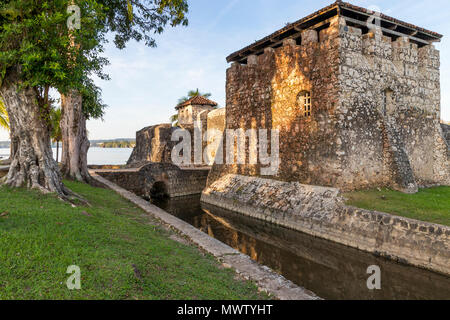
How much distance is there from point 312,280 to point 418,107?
10.0m

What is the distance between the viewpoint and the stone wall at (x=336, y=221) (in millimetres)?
6828

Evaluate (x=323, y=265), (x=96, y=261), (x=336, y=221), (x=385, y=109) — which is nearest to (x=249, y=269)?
(x=96, y=261)

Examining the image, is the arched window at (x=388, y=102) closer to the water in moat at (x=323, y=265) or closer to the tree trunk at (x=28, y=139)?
the water in moat at (x=323, y=265)

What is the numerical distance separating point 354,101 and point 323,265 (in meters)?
6.27

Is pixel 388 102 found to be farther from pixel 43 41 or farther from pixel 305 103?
pixel 43 41

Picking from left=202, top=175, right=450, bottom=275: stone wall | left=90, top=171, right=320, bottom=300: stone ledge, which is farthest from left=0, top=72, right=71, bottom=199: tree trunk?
left=202, top=175, right=450, bottom=275: stone wall

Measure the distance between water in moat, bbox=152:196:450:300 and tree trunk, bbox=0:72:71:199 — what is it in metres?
6.37

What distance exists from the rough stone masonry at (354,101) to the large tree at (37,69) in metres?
8.07

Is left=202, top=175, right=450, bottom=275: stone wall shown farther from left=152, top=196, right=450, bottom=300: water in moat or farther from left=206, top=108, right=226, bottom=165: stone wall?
→ left=206, top=108, right=226, bottom=165: stone wall

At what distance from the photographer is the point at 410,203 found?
8.97 metres

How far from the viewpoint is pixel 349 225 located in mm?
8828

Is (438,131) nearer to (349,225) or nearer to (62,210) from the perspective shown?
(349,225)

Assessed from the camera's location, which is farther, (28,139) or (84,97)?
(84,97)

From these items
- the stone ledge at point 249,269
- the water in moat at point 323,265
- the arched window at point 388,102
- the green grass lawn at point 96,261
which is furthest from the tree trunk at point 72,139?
the arched window at point 388,102
